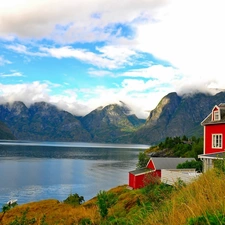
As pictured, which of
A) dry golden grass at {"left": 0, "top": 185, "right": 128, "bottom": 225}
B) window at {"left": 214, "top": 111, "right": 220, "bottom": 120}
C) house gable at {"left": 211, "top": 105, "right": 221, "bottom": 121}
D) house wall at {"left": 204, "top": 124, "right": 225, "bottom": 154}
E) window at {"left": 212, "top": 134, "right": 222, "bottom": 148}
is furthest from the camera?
window at {"left": 214, "top": 111, "right": 220, "bottom": 120}

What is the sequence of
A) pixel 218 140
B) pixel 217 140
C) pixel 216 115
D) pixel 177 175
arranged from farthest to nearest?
pixel 216 115, pixel 217 140, pixel 218 140, pixel 177 175

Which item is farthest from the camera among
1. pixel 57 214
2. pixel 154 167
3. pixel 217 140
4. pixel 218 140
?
pixel 154 167

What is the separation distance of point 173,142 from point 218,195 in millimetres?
118356

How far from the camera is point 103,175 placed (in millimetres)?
98812

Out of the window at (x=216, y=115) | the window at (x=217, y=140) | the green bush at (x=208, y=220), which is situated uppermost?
the window at (x=216, y=115)

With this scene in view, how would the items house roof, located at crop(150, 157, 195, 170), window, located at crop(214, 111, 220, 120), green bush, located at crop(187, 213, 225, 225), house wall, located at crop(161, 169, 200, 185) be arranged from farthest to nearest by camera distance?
house roof, located at crop(150, 157, 195, 170) → window, located at crop(214, 111, 220, 120) → house wall, located at crop(161, 169, 200, 185) → green bush, located at crop(187, 213, 225, 225)

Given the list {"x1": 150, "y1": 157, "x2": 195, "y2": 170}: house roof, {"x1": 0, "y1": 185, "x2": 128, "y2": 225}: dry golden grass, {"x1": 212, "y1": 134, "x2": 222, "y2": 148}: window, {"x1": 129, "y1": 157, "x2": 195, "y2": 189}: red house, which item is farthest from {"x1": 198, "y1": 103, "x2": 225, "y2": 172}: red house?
{"x1": 0, "y1": 185, "x2": 128, "y2": 225}: dry golden grass

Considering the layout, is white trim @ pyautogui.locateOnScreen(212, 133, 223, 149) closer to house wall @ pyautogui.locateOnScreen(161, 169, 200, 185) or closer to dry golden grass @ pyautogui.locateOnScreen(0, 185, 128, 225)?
house wall @ pyautogui.locateOnScreen(161, 169, 200, 185)

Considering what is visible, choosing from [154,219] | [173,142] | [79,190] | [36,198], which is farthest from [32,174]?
[154,219]

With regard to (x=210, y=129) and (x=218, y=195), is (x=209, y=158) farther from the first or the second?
(x=218, y=195)

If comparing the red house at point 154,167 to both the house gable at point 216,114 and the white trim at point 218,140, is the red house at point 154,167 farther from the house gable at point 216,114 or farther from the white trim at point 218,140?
the house gable at point 216,114

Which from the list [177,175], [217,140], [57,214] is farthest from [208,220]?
[217,140]

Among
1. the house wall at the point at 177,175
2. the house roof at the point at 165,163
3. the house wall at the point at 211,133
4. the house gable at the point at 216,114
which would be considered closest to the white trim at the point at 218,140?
the house wall at the point at 211,133

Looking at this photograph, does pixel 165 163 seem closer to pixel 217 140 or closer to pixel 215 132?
pixel 217 140
